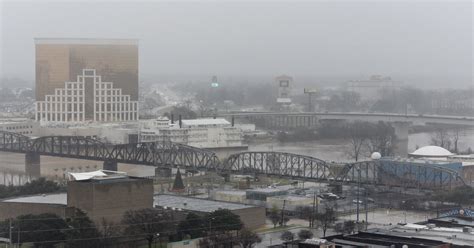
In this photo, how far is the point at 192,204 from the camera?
1159cm

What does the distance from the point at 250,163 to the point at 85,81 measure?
1160 cm

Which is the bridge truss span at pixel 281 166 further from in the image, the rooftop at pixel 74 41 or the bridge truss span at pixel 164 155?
the rooftop at pixel 74 41

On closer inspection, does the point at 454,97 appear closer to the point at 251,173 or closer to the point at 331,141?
the point at 331,141

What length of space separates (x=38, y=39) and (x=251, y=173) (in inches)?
539

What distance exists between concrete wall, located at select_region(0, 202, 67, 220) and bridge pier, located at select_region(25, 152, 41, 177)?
6996mm

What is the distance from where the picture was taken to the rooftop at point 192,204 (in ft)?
36.8

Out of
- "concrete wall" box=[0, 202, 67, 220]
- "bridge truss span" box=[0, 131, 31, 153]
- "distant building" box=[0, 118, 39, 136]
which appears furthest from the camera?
"distant building" box=[0, 118, 39, 136]

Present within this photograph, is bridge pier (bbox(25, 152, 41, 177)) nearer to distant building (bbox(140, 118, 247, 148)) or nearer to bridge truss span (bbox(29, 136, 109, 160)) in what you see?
bridge truss span (bbox(29, 136, 109, 160))

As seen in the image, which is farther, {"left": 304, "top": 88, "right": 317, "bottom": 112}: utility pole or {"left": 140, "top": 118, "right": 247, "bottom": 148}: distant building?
{"left": 304, "top": 88, "right": 317, "bottom": 112}: utility pole

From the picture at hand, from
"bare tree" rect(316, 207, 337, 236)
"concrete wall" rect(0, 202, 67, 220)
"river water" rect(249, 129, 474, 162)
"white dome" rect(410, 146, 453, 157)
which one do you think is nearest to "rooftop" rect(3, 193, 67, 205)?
"concrete wall" rect(0, 202, 67, 220)

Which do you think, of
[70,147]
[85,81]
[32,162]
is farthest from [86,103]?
[32,162]

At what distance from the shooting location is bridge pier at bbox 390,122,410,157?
23.2 m

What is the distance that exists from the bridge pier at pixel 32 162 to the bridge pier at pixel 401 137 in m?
8.28

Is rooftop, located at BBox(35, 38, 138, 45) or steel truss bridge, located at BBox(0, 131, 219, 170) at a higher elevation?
rooftop, located at BBox(35, 38, 138, 45)
